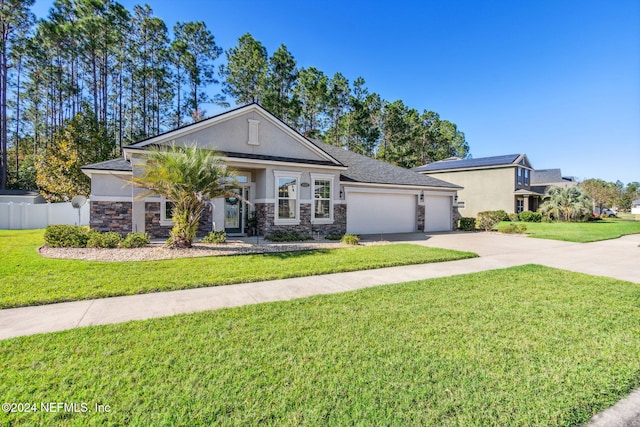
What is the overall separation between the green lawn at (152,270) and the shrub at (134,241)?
6.33ft

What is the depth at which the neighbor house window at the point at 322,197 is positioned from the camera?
46.3 ft

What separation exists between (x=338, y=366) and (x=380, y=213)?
1432 cm

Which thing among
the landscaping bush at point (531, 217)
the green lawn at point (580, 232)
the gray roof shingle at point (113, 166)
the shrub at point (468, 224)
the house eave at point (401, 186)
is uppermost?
the gray roof shingle at point (113, 166)

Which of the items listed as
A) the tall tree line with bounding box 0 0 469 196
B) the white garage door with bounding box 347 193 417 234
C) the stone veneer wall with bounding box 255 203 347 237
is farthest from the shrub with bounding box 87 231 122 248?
the tall tree line with bounding box 0 0 469 196

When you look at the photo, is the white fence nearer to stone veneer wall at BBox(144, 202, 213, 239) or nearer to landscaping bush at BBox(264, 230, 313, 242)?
stone veneer wall at BBox(144, 202, 213, 239)

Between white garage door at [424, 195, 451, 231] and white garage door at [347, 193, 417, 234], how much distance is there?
1.23m

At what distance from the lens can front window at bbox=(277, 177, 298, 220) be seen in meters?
13.4

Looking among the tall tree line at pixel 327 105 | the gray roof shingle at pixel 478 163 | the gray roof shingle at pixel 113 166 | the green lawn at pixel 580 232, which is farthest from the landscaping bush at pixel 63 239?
the gray roof shingle at pixel 478 163

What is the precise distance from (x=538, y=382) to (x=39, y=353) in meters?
5.17

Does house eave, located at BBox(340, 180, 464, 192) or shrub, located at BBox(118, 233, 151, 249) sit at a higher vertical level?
house eave, located at BBox(340, 180, 464, 192)

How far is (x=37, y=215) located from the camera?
18516 millimetres

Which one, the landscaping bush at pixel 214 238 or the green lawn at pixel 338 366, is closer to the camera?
the green lawn at pixel 338 366

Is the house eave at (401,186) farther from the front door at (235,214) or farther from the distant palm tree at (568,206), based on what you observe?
the distant palm tree at (568,206)

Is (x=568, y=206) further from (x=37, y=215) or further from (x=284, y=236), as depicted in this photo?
(x=37, y=215)
